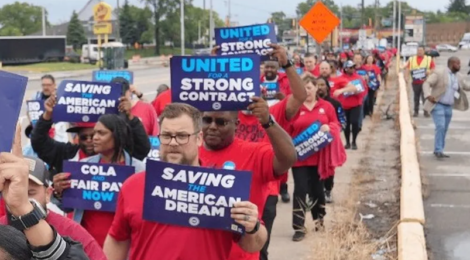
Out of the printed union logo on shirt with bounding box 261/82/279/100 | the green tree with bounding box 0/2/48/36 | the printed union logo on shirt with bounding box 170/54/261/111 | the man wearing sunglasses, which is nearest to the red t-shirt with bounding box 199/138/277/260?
the man wearing sunglasses

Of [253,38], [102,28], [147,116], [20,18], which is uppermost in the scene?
[20,18]

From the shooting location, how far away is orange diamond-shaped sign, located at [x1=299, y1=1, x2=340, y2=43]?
51.6 ft

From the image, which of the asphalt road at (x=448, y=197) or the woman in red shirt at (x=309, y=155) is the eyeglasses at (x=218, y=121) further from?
the asphalt road at (x=448, y=197)

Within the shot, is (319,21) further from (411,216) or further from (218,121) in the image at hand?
(218,121)

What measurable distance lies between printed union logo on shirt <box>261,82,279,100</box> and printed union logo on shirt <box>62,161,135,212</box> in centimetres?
403

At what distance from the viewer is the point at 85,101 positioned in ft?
22.2

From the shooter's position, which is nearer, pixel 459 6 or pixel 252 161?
pixel 252 161

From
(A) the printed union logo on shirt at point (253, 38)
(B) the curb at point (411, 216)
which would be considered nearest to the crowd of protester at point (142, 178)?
(A) the printed union logo on shirt at point (253, 38)

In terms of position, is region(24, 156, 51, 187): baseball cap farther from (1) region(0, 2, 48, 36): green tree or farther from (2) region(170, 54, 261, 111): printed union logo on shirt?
(1) region(0, 2, 48, 36): green tree

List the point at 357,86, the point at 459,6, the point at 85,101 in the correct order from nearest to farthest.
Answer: the point at 85,101
the point at 357,86
the point at 459,6

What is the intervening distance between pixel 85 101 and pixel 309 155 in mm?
2653

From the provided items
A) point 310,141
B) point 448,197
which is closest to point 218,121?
point 310,141

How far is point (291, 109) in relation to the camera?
611 centimetres

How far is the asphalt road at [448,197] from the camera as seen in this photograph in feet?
26.4
